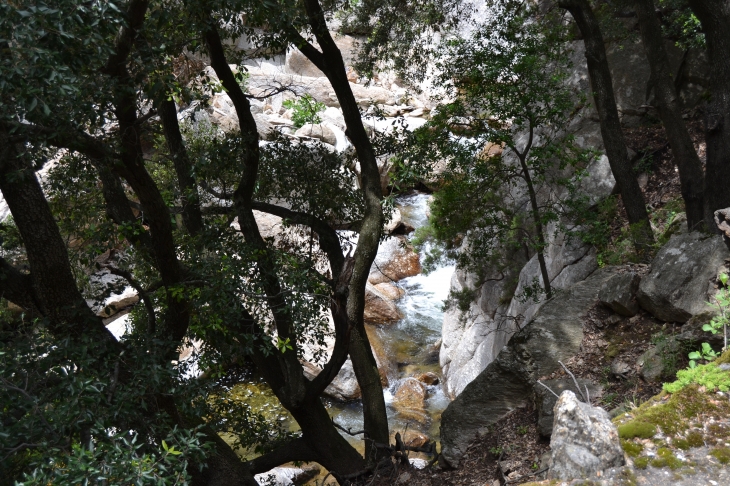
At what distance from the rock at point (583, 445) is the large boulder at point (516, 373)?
3631 millimetres

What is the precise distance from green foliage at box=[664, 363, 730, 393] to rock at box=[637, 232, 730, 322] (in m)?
1.84

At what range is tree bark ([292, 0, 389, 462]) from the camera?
23.9ft

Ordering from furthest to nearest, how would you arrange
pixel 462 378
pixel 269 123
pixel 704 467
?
1. pixel 269 123
2. pixel 462 378
3. pixel 704 467

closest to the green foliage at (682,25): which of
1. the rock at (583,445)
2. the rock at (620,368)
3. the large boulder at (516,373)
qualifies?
the large boulder at (516,373)

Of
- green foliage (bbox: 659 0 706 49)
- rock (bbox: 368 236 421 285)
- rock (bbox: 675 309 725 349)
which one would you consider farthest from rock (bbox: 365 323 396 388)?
green foliage (bbox: 659 0 706 49)

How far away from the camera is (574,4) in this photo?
28.7ft

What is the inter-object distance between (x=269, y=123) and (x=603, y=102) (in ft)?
49.5

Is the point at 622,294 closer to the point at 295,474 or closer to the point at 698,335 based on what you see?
the point at 698,335

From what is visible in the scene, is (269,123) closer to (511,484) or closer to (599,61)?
(599,61)

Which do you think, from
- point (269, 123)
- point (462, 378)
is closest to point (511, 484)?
point (462, 378)

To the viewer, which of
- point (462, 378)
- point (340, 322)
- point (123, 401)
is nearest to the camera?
point (123, 401)

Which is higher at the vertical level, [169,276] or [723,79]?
[723,79]

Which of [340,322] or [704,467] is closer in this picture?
[704,467]

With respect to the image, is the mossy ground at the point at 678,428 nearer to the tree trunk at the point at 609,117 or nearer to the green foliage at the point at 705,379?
the green foliage at the point at 705,379
